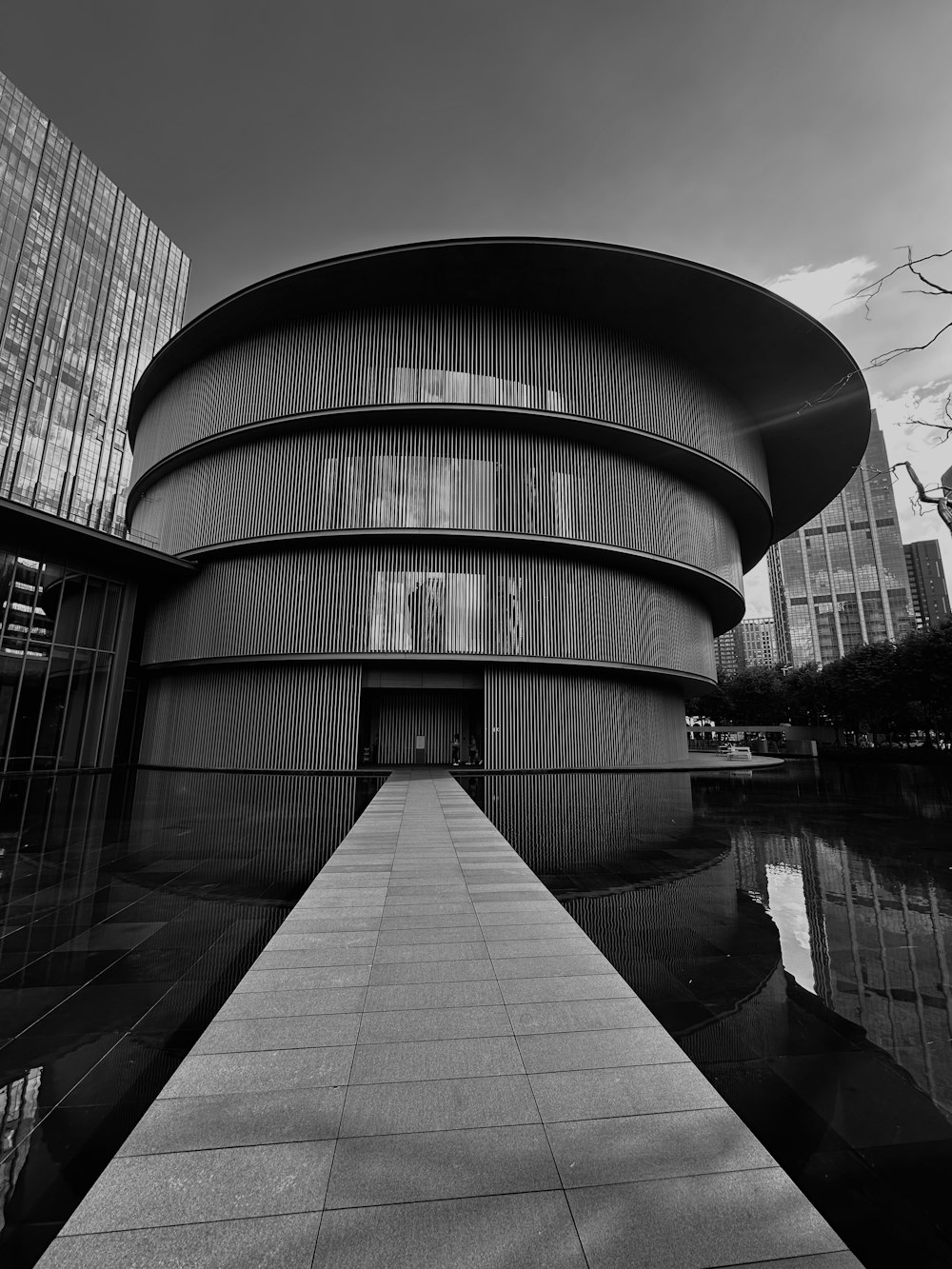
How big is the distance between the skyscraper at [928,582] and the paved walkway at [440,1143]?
105509 millimetres

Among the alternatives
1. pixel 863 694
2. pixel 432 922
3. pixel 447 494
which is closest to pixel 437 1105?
pixel 432 922

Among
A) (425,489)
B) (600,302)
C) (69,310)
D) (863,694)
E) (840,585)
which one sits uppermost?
(69,310)

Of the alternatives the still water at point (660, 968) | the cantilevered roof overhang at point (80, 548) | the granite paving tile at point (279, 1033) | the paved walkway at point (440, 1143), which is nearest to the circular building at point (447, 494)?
the cantilevered roof overhang at point (80, 548)

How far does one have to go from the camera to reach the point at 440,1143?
2.16 metres

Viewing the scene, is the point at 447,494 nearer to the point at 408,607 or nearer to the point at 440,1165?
the point at 408,607

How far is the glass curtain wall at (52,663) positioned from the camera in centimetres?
1961

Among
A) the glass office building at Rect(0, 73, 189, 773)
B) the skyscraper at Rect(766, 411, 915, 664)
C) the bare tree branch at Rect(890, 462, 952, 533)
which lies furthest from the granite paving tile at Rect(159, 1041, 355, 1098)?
the skyscraper at Rect(766, 411, 915, 664)

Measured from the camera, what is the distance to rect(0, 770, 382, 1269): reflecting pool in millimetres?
2443

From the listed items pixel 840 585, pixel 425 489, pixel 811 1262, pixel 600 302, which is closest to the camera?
pixel 811 1262

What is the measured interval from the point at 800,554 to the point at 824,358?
9408 cm

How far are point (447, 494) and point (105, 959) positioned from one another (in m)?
19.5

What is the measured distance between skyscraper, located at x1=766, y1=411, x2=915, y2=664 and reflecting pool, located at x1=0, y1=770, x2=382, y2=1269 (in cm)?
10317

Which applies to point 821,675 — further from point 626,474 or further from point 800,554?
point 800,554

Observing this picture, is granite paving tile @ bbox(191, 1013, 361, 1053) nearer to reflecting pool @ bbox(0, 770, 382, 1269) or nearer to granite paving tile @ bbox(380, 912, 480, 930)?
reflecting pool @ bbox(0, 770, 382, 1269)
